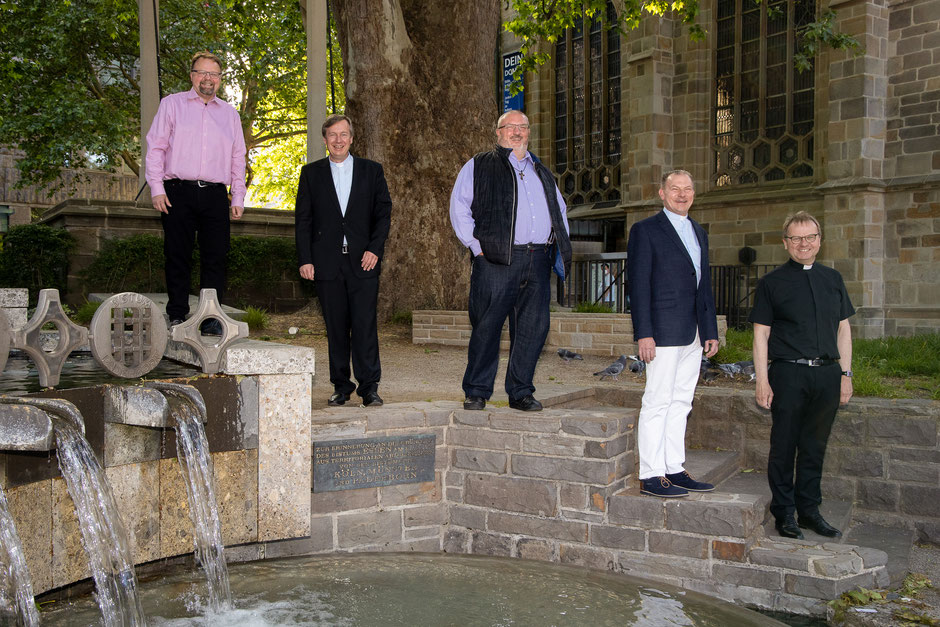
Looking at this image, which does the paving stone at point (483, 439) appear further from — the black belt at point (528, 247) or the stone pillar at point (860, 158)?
the stone pillar at point (860, 158)

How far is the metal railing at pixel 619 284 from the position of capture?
1606 centimetres

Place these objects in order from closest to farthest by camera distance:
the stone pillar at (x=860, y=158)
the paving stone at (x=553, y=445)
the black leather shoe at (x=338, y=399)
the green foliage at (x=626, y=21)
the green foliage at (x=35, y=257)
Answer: the paving stone at (x=553, y=445) < the black leather shoe at (x=338, y=399) < the green foliage at (x=626, y=21) < the green foliage at (x=35, y=257) < the stone pillar at (x=860, y=158)

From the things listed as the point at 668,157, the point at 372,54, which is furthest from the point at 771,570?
the point at 668,157

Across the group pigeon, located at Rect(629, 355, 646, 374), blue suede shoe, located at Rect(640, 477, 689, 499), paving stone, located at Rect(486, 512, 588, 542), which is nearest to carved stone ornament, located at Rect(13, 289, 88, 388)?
paving stone, located at Rect(486, 512, 588, 542)

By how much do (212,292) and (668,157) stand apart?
1491 centimetres

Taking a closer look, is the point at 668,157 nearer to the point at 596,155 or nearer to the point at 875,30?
the point at 596,155

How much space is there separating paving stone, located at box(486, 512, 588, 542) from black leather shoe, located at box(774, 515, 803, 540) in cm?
119

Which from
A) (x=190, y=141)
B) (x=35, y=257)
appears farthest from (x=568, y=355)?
(x=35, y=257)

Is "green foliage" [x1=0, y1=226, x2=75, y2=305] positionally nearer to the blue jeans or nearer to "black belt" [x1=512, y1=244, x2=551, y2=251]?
the blue jeans

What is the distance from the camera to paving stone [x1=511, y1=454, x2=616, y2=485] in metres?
5.46

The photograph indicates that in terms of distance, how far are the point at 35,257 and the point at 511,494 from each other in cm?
1072

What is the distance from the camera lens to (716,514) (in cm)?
513

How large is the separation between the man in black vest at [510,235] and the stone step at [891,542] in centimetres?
252

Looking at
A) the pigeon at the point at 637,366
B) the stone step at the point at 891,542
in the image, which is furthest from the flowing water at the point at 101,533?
the pigeon at the point at 637,366
